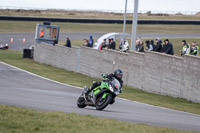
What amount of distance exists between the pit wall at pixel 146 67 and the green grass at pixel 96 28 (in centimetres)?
3200

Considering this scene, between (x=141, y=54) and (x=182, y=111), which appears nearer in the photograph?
(x=182, y=111)

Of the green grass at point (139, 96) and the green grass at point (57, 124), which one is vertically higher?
the green grass at point (57, 124)

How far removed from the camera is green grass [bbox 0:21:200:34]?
6438 centimetres

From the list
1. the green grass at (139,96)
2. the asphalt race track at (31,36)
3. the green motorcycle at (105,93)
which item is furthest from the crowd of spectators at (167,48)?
the asphalt race track at (31,36)

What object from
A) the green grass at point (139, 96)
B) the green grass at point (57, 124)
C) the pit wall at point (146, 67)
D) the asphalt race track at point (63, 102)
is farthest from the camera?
the pit wall at point (146, 67)

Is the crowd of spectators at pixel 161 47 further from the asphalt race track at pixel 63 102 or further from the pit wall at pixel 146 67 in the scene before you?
the asphalt race track at pixel 63 102

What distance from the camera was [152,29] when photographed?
217 feet

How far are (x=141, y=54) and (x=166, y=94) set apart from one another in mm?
3341

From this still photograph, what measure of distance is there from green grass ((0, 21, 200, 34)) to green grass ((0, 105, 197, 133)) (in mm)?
52957

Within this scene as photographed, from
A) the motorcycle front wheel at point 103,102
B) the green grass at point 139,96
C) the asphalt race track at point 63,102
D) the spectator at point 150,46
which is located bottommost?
the green grass at point 139,96

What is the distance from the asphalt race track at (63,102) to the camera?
484 inches

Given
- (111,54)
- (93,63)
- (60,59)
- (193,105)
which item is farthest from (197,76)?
(60,59)

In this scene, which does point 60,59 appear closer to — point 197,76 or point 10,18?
point 197,76

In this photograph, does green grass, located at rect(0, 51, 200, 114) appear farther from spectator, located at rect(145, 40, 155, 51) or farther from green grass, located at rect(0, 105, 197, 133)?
green grass, located at rect(0, 105, 197, 133)
